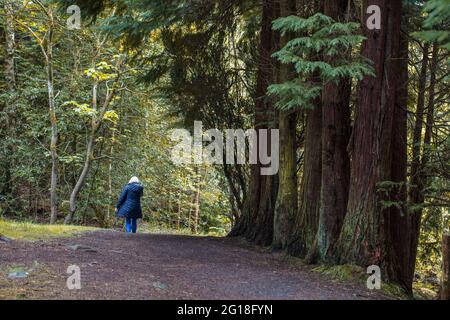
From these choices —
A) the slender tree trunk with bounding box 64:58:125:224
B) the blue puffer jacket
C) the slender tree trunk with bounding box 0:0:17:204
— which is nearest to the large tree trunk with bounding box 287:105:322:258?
the blue puffer jacket

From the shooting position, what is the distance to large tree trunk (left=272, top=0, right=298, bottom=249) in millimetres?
10922

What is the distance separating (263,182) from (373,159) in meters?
4.94

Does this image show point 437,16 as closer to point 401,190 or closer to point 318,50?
point 318,50

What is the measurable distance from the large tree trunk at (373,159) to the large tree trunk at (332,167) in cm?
66

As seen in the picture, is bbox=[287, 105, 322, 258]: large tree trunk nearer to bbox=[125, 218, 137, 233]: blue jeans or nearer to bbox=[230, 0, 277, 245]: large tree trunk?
bbox=[230, 0, 277, 245]: large tree trunk

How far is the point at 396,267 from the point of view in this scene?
8.37 metres

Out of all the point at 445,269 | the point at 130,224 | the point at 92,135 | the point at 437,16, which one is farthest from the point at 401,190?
the point at 92,135

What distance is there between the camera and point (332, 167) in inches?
365

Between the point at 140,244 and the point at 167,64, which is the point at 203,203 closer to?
the point at 167,64

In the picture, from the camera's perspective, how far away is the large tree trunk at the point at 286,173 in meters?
10.9

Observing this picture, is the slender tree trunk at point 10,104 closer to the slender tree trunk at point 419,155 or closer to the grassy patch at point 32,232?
Result: the grassy patch at point 32,232

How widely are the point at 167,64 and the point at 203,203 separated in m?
12.0
